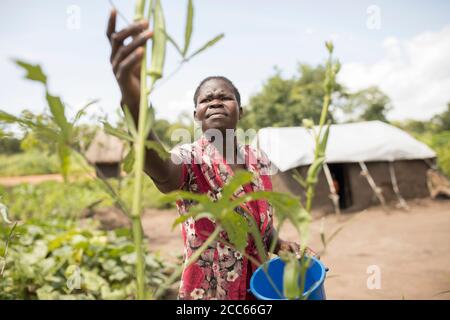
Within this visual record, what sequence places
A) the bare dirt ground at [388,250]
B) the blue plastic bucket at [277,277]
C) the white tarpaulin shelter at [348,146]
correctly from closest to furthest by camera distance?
1. the blue plastic bucket at [277,277]
2. the bare dirt ground at [388,250]
3. the white tarpaulin shelter at [348,146]

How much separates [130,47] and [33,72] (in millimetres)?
148

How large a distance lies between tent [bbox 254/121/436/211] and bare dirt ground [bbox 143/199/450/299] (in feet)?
1.66

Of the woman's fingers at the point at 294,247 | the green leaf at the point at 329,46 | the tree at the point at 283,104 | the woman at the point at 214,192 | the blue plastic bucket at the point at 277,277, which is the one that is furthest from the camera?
the tree at the point at 283,104

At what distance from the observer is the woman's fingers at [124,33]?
531 millimetres

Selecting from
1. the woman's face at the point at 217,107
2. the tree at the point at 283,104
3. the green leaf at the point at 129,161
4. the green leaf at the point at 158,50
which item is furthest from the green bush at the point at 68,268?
the tree at the point at 283,104

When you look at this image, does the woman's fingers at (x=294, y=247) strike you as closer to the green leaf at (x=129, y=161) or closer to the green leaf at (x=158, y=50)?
the green leaf at (x=129, y=161)

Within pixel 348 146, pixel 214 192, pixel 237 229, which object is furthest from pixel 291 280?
pixel 348 146

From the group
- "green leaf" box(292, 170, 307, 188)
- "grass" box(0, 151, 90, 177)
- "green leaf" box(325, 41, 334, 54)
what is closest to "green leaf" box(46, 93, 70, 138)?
"green leaf" box(292, 170, 307, 188)

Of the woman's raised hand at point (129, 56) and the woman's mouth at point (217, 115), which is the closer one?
the woman's raised hand at point (129, 56)

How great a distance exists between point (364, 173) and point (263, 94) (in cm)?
1385

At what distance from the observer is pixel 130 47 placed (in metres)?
0.54

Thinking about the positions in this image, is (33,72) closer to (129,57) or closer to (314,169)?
(129,57)

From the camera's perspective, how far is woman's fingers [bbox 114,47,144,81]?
539mm

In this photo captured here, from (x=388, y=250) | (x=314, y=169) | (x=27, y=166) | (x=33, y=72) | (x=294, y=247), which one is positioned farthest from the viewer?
(x=27, y=166)
